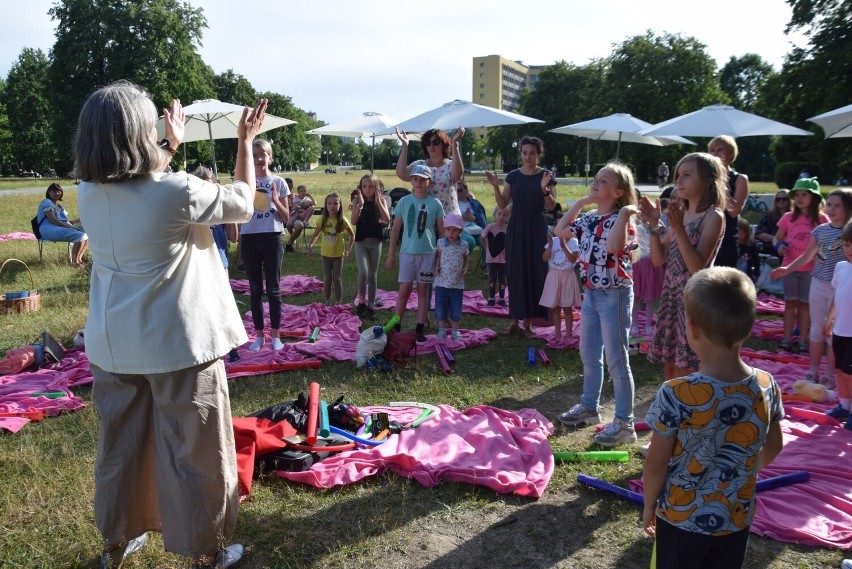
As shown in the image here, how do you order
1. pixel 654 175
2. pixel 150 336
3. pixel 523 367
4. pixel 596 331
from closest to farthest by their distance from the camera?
pixel 150 336
pixel 596 331
pixel 523 367
pixel 654 175

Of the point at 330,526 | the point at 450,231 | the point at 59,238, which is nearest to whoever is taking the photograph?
the point at 330,526

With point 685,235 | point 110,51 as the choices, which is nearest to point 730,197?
point 685,235

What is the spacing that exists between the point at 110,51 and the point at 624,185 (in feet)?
132

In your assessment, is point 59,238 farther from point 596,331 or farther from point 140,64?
point 140,64

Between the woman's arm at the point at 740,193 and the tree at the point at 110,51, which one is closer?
the woman's arm at the point at 740,193

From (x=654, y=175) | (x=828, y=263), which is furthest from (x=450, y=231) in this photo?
(x=654, y=175)

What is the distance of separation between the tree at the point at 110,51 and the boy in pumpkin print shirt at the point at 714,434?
3852 centimetres

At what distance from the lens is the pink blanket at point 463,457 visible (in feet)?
12.6

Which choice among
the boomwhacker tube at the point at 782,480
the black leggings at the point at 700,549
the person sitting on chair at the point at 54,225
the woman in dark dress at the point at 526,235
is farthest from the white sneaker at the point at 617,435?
the person sitting on chair at the point at 54,225

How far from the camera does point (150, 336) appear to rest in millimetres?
2562

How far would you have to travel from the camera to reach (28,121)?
54.6m

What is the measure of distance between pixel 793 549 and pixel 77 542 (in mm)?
3720

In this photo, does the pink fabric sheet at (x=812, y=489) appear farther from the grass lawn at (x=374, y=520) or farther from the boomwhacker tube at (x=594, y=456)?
the boomwhacker tube at (x=594, y=456)

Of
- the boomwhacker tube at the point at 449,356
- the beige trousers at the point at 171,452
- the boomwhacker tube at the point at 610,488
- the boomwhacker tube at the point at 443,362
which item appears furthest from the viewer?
the boomwhacker tube at the point at 449,356
